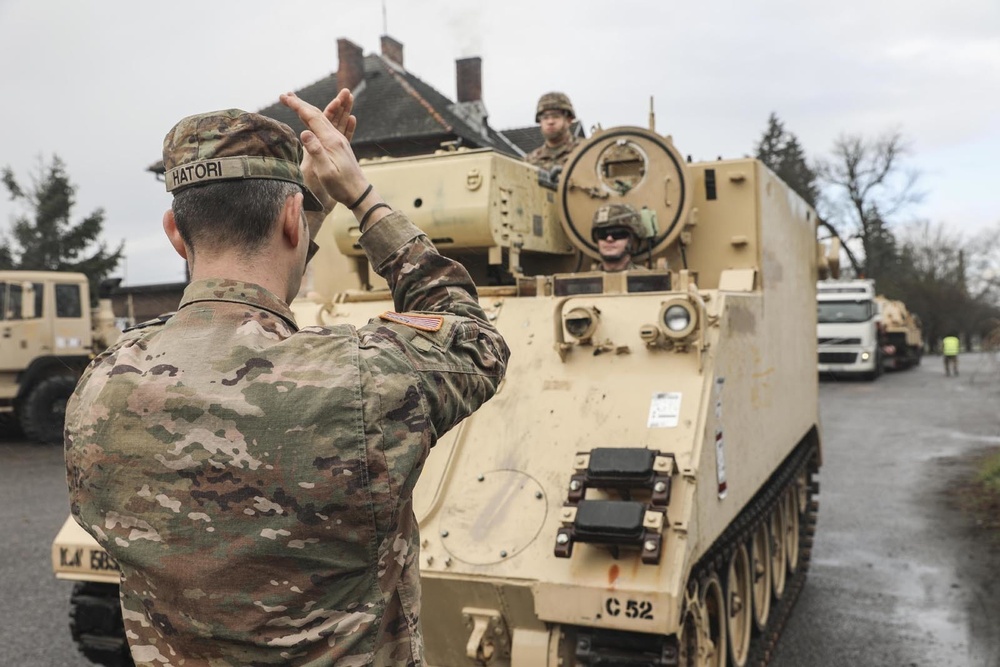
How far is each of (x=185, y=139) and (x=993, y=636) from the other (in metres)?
5.75

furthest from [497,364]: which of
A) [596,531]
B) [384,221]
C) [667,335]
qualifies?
[667,335]

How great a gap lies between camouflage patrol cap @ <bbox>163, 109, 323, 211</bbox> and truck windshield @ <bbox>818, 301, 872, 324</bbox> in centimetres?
2290

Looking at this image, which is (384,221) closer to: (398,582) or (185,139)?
(185,139)

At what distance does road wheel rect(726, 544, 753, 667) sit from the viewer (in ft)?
15.8

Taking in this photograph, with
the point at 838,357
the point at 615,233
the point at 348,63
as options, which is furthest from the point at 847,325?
the point at 615,233

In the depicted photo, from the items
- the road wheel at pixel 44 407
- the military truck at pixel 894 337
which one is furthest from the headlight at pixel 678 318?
the military truck at pixel 894 337

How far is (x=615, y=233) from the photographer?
5215 mm

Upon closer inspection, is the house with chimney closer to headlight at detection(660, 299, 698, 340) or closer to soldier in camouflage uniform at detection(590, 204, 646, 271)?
soldier in camouflage uniform at detection(590, 204, 646, 271)

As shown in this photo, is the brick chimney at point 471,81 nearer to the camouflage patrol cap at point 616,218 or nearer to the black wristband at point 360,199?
the camouflage patrol cap at point 616,218

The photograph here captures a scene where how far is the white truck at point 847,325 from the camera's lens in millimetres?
23156

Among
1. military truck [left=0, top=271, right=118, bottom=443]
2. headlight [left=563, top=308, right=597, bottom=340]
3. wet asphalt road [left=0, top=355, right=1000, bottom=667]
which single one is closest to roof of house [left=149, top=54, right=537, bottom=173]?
military truck [left=0, top=271, right=118, bottom=443]

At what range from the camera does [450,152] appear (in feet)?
17.2

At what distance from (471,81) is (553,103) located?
12386 mm

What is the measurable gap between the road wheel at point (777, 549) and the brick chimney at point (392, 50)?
16.4 meters
